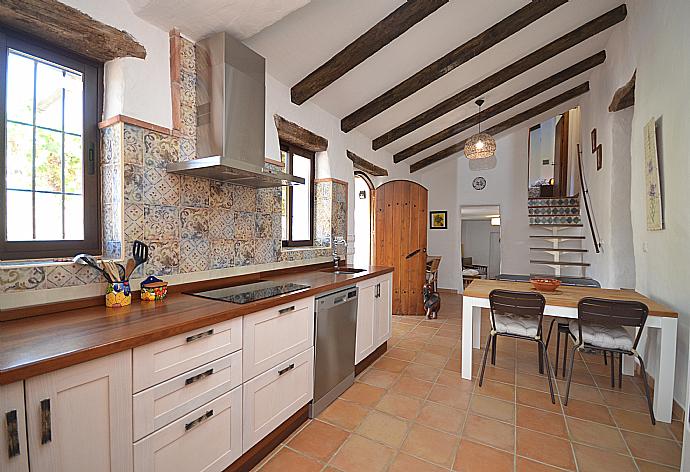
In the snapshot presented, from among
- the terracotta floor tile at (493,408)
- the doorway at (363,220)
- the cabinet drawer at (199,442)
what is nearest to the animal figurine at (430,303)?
the doorway at (363,220)

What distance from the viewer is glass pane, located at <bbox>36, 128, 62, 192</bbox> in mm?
1618

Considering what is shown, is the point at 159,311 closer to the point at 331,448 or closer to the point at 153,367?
the point at 153,367

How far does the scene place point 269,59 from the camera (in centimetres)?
274

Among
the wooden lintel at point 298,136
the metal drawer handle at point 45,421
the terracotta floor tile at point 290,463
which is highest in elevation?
the wooden lintel at point 298,136

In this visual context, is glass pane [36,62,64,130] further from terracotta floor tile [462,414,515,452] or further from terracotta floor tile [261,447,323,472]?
terracotta floor tile [462,414,515,452]

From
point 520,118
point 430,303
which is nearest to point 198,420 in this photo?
point 430,303

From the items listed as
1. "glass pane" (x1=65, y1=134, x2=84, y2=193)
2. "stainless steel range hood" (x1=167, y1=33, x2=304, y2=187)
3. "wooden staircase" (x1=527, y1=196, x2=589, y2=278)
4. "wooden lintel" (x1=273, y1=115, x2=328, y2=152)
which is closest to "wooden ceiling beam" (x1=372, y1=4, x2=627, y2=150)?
"wooden lintel" (x1=273, y1=115, x2=328, y2=152)

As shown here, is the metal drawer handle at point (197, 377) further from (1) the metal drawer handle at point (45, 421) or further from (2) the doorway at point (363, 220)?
(2) the doorway at point (363, 220)

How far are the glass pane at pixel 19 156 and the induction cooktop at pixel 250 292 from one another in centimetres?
97


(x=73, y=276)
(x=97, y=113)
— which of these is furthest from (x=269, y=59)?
(x=73, y=276)

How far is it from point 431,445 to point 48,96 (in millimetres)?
2842

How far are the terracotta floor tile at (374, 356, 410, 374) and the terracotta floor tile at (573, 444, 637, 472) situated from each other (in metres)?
1.46

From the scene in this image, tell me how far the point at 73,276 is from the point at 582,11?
16.5 feet

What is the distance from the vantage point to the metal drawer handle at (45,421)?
1.01m
